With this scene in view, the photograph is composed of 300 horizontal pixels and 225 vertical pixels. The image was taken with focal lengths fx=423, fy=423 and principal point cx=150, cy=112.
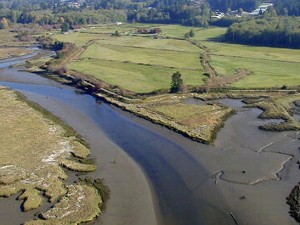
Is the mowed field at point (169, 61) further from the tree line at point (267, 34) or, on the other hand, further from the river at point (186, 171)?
the river at point (186, 171)

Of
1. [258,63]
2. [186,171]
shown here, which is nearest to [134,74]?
[258,63]

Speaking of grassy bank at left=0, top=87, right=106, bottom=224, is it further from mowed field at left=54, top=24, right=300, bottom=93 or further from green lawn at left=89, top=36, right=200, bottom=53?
green lawn at left=89, top=36, right=200, bottom=53

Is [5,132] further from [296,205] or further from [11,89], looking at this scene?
[296,205]

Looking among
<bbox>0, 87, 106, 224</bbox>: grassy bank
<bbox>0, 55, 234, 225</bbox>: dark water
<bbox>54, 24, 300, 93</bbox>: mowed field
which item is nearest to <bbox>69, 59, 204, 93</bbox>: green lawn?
<bbox>54, 24, 300, 93</bbox>: mowed field

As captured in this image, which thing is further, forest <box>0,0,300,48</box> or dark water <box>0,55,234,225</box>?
forest <box>0,0,300,48</box>

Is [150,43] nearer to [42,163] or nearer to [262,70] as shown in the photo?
[262,70]

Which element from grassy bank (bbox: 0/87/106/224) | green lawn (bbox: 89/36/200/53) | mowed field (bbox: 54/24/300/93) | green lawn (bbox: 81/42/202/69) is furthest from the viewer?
green lawn (bbox: 89/36/200/53)

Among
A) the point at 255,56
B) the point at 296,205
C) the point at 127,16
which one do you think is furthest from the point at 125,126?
the point at 127,16
